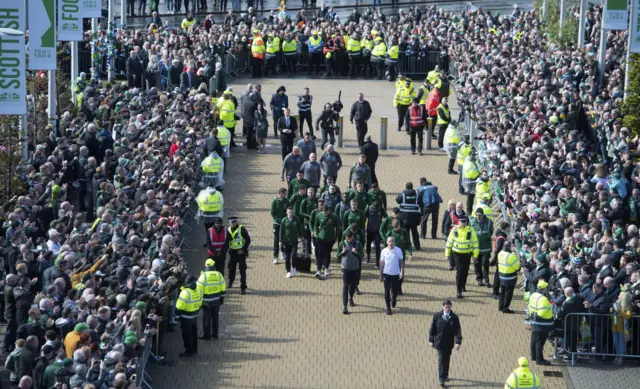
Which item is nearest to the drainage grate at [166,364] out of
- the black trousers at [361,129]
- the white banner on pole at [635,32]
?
the black trousers at [361,129]

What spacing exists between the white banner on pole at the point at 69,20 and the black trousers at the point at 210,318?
12.0 metres

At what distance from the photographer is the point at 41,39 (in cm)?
3088

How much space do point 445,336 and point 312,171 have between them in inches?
333

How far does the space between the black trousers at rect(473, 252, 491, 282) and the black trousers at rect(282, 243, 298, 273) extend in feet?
11.1

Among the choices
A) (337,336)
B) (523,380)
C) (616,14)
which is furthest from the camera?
(616,14)

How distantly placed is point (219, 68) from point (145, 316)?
18.2 m

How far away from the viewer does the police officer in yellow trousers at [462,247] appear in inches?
1003

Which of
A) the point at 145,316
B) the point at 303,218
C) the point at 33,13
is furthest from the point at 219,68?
the point at 145,316

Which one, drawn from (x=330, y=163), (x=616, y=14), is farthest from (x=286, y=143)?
(x=616, y=14)

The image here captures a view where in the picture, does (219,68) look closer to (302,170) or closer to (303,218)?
(302,170)

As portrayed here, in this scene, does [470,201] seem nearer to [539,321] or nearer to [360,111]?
[360,111]

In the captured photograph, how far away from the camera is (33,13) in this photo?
102 feet

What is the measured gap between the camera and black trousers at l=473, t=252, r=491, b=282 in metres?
26.2

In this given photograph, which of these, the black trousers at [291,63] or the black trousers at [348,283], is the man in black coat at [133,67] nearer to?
the black trousers at [291,63]
